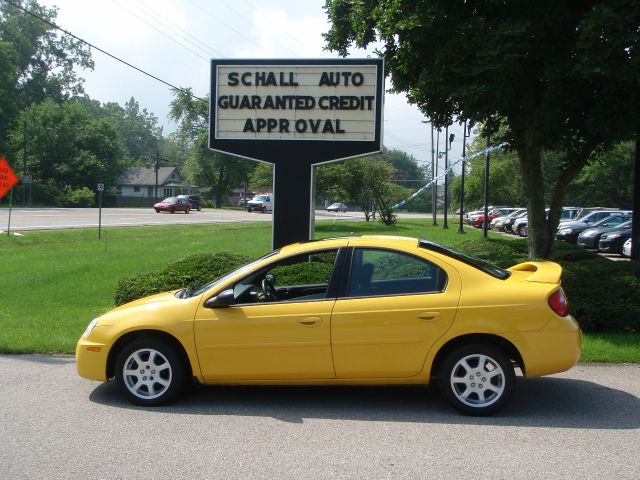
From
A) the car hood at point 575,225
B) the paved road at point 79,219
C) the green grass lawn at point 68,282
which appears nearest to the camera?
the green grass lawn at point 68,282

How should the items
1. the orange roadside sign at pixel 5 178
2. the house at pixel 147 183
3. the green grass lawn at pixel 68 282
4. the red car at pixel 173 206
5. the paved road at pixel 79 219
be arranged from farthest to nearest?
the house at pixel 147 183
the red car at pixel 173 206
the paved road at pixel 79 219
the orange roadside sign at pixel 5 178
the green grass lawn at pixel 68 282

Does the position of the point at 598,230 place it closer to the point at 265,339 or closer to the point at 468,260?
the point at 468,260

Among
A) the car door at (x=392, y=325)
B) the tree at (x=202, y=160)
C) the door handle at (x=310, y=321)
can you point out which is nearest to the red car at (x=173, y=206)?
the tree at (x=202, y=160)

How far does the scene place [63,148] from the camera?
70188 millimetres

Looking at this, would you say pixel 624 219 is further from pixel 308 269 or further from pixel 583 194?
pixel 583 194

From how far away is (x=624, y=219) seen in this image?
26.9 metres

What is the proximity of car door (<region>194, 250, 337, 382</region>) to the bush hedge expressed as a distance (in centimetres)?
270

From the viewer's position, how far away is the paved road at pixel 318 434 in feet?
14.4

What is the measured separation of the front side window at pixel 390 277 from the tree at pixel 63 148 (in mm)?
65006

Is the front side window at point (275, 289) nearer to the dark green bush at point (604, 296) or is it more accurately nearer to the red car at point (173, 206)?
the dark green bush at point (604, 296)

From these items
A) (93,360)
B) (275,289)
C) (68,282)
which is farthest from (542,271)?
(68,282)

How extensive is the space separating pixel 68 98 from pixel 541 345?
94802 millimetres

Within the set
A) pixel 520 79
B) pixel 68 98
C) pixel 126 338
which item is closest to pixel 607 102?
pixel 520 79

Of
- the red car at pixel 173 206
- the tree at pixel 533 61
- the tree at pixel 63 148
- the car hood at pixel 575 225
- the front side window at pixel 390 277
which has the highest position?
the tree at pixel 63 148
